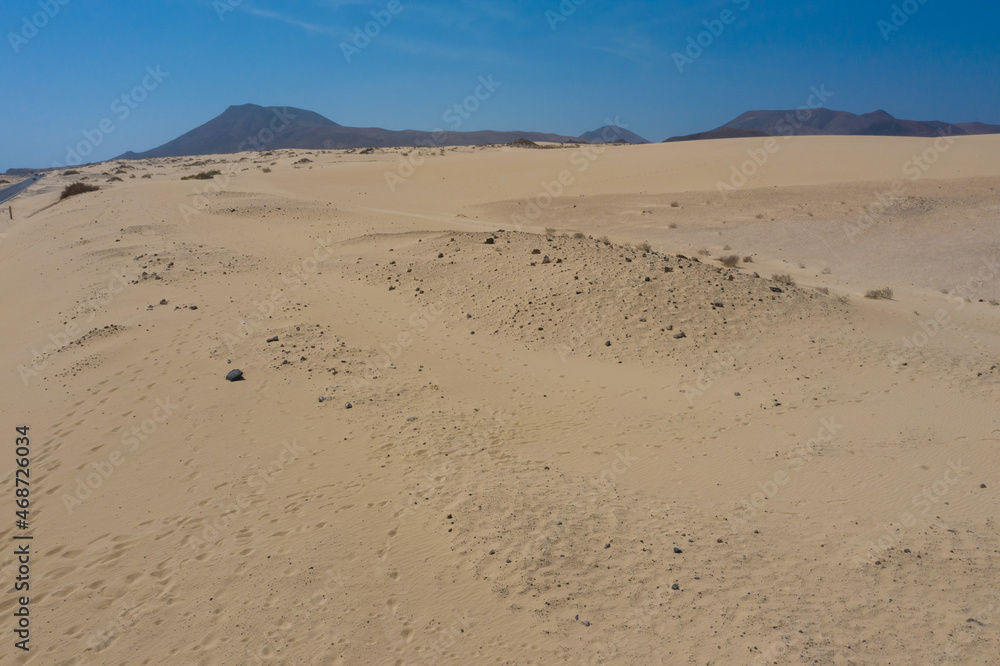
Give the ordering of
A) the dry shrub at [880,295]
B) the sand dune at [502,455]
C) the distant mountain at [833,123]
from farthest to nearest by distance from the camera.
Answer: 1. the distant mountain at [833,123]
2. the dry shrub at [880,295]
3. the sand dune at [502,455]

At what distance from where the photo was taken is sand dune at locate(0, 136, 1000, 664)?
4.58 metres

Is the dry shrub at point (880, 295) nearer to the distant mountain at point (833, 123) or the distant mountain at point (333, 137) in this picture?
the distant mountain at point (833, 123)

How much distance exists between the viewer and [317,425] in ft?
25.3

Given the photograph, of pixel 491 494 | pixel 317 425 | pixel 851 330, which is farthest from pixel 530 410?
pixel 851 330

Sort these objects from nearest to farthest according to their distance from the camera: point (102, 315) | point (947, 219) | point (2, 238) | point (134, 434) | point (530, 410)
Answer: point (134, 434)
point (530, 410)
point (102, 315)
point (947, 219)
point (2, 238)

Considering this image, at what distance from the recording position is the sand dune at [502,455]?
4.58 m

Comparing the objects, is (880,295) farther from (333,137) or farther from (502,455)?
(333,137)

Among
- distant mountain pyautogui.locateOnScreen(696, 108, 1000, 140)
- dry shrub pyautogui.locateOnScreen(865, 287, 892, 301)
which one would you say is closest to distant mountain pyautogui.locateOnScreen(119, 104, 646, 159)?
distant mountain pyautogui.locateOnScreen(696, 108, 1000, 140)

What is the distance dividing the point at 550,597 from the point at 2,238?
27931 mm

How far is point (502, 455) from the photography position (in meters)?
7.02

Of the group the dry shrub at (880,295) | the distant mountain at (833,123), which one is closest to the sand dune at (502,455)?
the dry shrub at (880,295)

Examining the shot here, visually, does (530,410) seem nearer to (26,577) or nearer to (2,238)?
(26,577)

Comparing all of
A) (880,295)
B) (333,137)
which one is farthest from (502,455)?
(333,137)

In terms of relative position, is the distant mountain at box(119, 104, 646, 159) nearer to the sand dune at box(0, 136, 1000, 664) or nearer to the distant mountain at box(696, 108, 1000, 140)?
the distant mountain at box(696, 108, 1000, 140)
